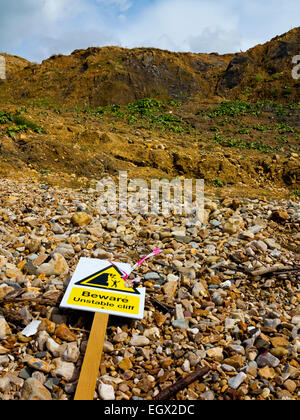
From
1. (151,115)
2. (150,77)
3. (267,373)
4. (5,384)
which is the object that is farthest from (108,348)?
(150,77)

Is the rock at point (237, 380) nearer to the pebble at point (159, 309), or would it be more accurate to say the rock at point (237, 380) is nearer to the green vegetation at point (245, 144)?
the pebble at point (159, 309)


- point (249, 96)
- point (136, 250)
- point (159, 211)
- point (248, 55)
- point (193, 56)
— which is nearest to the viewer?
point (136, 250)

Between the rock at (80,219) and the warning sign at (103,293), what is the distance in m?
1.24

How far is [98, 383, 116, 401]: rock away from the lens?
76.4 inches

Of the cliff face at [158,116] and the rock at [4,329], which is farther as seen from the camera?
the cliff face at [158,116]

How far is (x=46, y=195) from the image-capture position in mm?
4918

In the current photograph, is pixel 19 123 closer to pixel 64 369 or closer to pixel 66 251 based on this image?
pixel 66 251

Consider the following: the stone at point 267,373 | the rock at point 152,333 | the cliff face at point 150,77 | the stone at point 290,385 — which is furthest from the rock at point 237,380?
the cliff face at point 150,77

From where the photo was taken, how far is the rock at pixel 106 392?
1.94 meters

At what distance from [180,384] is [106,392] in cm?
53

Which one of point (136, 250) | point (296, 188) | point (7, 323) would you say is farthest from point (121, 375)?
point (296, 188)

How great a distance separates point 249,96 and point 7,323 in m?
20.2

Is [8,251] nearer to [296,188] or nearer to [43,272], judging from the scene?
[43,272]

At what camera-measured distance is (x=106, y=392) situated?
1.96 metres
